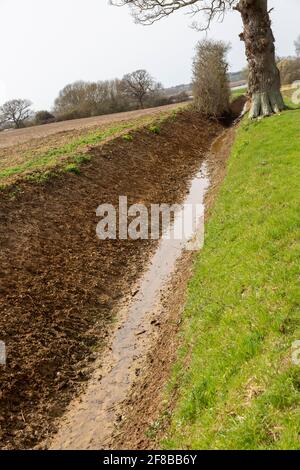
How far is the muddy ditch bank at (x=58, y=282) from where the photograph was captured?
26.9 feet

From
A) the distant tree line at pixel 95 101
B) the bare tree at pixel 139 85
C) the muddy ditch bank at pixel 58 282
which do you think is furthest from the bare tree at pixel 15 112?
the muddy ditch bank at pixel 58 282

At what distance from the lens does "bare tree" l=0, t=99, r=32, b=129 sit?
84.6 m

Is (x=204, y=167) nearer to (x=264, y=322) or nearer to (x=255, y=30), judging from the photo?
(x=255, y=30)

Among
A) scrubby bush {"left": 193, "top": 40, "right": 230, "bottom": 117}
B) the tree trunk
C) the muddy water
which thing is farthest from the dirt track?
the muddy water

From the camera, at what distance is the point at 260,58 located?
25359 mm

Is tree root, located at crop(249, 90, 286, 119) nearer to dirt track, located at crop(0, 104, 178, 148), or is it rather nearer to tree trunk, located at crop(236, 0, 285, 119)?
tree trunk, located at crop(236, 0, 285, 119)

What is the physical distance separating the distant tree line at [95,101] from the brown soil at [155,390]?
216ft

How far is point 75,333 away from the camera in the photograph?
9.96m

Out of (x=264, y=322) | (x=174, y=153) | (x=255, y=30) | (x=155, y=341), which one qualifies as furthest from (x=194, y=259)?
(x=255, y=30)

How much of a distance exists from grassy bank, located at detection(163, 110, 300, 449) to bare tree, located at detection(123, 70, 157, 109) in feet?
246

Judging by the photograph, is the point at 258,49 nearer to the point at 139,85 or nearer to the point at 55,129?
the point at 55,129

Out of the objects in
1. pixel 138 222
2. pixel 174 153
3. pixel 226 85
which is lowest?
pixel 138 222

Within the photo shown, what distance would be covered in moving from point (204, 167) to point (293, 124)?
549 cm

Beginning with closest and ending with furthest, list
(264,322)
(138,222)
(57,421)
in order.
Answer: (264,322)
(57,421)
(138,222)
